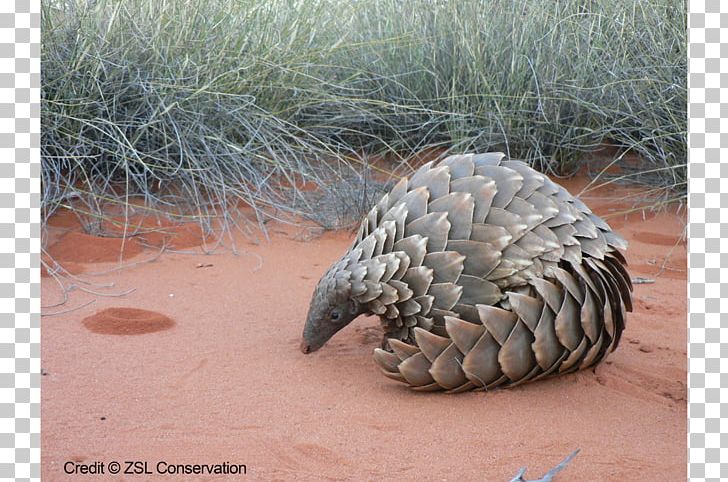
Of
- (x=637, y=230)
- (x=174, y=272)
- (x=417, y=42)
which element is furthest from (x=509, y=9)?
(x=174, y=272)

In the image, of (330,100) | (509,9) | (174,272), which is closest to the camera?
(174,272)

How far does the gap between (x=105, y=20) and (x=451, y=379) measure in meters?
3.59

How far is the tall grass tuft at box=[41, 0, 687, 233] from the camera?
16.8 ft

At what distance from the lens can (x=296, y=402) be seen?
9.80ft

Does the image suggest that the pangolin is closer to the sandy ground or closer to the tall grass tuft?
the sandy ground

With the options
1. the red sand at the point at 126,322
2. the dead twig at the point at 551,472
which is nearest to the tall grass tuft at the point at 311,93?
the red sand at the point at 126,322

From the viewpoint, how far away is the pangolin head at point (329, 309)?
10.4 ft

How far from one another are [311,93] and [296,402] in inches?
135

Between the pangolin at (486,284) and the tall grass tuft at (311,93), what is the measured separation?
6.15 feet

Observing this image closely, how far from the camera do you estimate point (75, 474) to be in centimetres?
247

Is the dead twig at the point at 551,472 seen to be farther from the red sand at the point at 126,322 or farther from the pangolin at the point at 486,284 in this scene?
the red sand at the point at 126,322

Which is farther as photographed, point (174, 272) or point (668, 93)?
point (668, 93)

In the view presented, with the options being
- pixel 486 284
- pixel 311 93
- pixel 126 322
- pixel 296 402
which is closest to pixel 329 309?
pixel 296 402

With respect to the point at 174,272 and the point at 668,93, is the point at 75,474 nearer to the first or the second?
the point at 174,272
